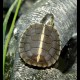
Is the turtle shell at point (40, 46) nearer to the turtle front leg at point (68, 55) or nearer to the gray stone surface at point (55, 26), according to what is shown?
the gray stone surface at point (55, 26)

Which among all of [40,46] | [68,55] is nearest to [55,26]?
[68,55]

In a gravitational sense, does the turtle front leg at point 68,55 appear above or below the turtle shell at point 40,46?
below

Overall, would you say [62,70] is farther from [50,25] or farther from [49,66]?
[50,25]

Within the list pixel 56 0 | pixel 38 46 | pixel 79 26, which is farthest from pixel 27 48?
pixel 56 0

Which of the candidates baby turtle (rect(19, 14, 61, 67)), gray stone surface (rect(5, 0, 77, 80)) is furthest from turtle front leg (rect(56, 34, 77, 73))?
baby turtle (rect(19, 14, 61, 67))

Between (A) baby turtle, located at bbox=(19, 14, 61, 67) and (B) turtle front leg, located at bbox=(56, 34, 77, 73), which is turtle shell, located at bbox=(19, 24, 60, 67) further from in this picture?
(B) turtle front leg, located at bbox=(56, 34, 77, 73)

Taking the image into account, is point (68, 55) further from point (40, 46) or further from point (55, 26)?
point (40, 46)

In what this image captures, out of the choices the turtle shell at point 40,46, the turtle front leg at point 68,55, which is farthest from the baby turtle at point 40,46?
the turtle front leg at point 68,55
